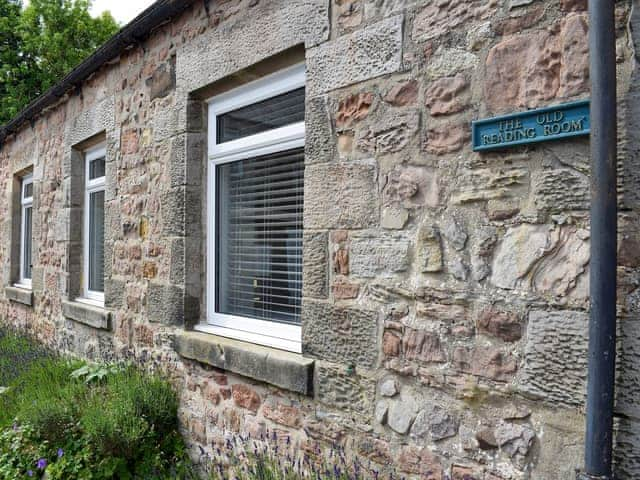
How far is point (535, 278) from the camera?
6.98 feet

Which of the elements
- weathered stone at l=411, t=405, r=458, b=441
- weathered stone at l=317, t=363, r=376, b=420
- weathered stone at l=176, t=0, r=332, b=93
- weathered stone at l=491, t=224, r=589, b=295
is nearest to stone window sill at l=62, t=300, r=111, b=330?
weathered stone at l=176, t=0, r=332, b=93

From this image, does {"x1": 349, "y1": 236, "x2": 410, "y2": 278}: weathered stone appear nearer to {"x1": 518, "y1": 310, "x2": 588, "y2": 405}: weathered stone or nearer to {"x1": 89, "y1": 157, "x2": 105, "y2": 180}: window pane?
{"x1": 518, "y1": 310, "x2": 588, "y2": 405}: weathered stone

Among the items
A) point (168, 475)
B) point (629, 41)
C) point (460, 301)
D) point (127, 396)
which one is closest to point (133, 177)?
point (127, 396)

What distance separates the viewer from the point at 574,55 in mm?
2029

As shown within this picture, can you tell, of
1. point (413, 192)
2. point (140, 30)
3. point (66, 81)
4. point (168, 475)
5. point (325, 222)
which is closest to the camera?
point (413, 192)

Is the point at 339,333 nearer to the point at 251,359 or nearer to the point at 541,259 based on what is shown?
the point at 251,359

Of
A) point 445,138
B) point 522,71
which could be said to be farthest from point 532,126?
point 445,138

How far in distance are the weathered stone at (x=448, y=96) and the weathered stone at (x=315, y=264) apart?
34.7 inches

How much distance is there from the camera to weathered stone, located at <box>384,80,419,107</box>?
2572mm

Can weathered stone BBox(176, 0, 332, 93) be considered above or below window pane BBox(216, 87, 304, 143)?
above

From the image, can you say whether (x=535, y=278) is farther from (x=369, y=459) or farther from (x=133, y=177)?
(x=133, y=177)

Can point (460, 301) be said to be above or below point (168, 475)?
above

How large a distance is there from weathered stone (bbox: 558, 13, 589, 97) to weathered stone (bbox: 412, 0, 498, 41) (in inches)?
13.4

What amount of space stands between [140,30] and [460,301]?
3.73 metres
